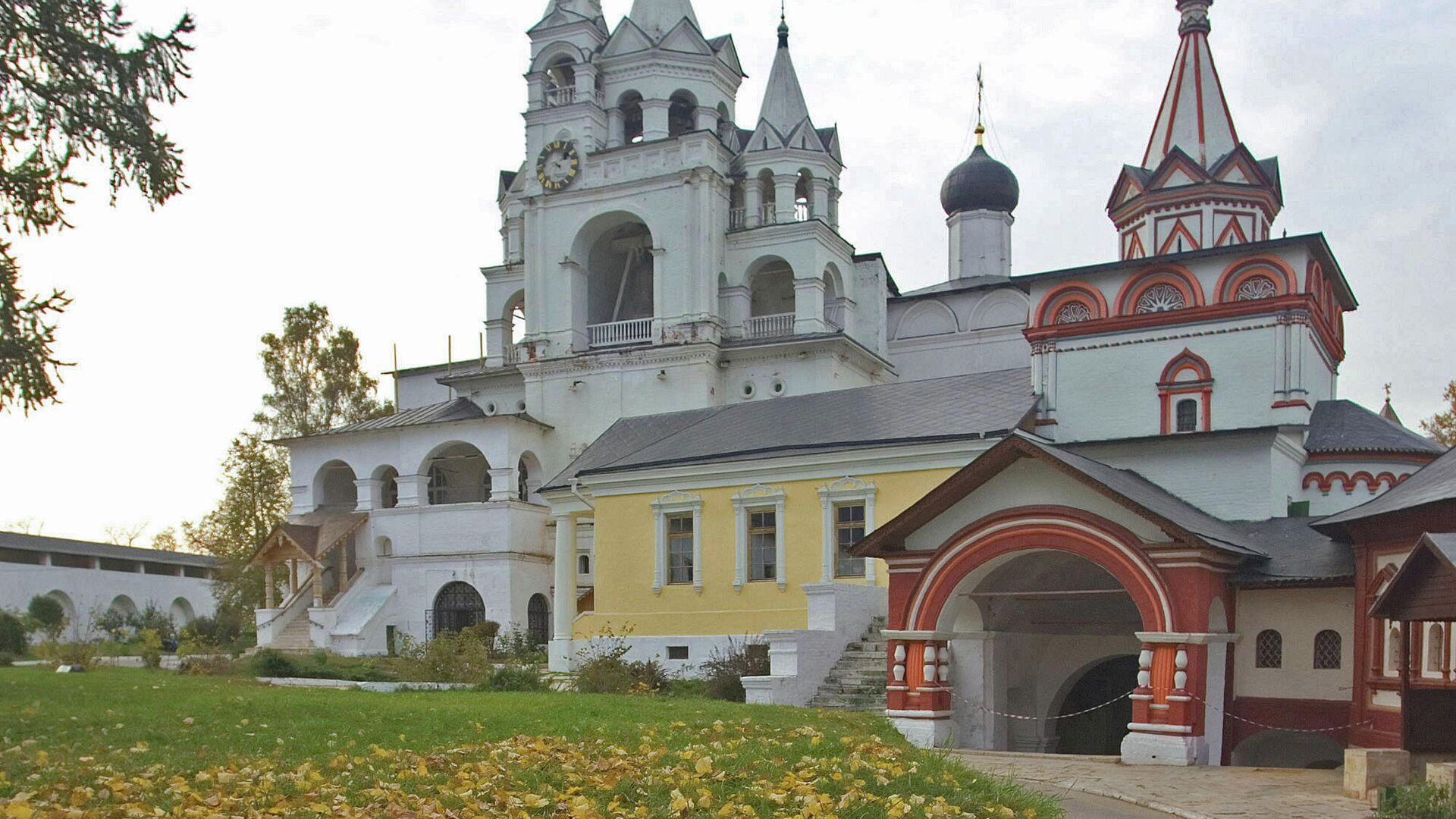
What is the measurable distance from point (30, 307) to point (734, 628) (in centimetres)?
1511

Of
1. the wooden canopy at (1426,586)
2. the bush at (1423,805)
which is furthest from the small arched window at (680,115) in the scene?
the bush at (1423,805)

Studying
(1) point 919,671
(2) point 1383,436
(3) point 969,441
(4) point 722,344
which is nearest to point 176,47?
(1) point 919,671

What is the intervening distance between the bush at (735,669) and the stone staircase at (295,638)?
55.7ft

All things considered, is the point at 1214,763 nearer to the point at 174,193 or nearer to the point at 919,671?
the point at 919,671

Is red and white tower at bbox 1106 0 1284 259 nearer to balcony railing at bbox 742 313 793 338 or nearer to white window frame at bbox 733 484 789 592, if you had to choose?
white window frame at bbox 733 484 789 592

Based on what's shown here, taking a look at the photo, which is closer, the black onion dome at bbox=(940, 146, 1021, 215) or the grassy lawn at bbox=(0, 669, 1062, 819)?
the grassy lawn at bbox=(0, 669, 1062, 819)

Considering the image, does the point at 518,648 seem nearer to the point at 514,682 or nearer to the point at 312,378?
the point at 514,682

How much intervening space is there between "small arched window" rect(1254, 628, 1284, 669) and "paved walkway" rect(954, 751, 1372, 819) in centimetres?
314

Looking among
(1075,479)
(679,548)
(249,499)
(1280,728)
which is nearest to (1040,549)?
(1075,479)

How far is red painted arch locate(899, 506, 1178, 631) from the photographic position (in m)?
16.5

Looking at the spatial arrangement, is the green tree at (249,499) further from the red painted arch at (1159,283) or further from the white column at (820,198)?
the red painted arch at (1159,283)

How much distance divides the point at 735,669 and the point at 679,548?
499 cm

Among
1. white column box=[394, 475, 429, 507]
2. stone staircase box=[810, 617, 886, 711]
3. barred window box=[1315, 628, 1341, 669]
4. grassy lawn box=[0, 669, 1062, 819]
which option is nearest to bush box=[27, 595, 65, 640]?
white column box=[394, 475, 429, 507]

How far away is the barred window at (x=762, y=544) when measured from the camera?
26.7 meters
